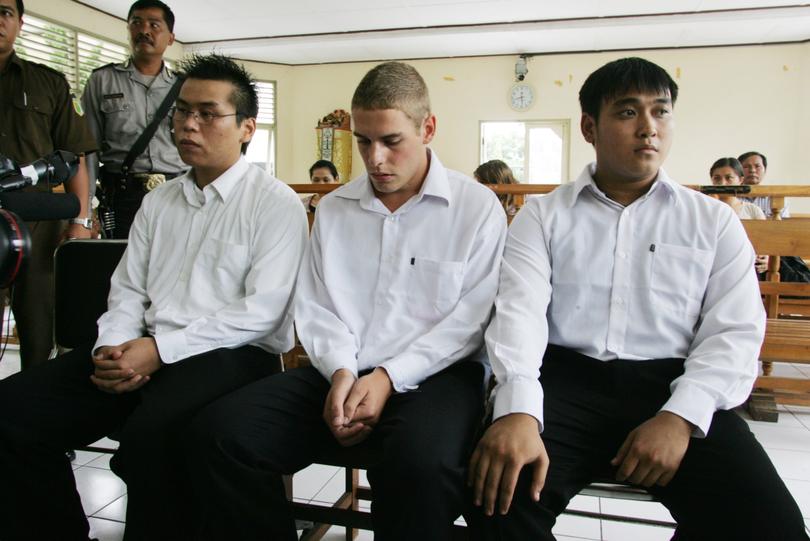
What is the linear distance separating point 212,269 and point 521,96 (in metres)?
7.53

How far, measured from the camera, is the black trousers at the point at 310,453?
1.03 metres

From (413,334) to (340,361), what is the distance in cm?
19

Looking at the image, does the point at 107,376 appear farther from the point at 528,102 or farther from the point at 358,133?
the point at 528,102

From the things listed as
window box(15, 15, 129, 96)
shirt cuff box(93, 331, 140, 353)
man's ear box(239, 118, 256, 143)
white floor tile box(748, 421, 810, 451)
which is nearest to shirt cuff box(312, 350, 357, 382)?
shirt cuff box(93, 331, 140, 353)

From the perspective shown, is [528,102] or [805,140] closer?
[805,140]

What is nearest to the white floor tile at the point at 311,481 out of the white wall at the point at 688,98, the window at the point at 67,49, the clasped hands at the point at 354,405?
the clasped hands at the point at 354,405

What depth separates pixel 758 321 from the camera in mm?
1221

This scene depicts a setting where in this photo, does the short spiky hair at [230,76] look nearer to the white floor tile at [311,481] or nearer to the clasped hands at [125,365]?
the clasped hands at [125,365]

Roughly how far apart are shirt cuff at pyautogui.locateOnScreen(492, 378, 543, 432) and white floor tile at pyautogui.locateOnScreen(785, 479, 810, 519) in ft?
4.44

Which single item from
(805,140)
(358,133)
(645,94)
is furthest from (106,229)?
(805,140)

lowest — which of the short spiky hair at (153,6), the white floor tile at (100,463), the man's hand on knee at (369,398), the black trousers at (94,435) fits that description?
the white floor tile at (100,463)

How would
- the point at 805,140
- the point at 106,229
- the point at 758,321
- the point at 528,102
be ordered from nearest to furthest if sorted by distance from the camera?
the point at 758,321 → the point at 106,229 → the point at 805,140 → the point at 528,102

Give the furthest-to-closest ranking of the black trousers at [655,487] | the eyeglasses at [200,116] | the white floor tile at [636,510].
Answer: the white floor tile at [636,510], the eyeglasses at [200,116], the black trousers at [655,487]

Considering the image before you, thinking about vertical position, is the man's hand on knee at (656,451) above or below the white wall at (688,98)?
below
